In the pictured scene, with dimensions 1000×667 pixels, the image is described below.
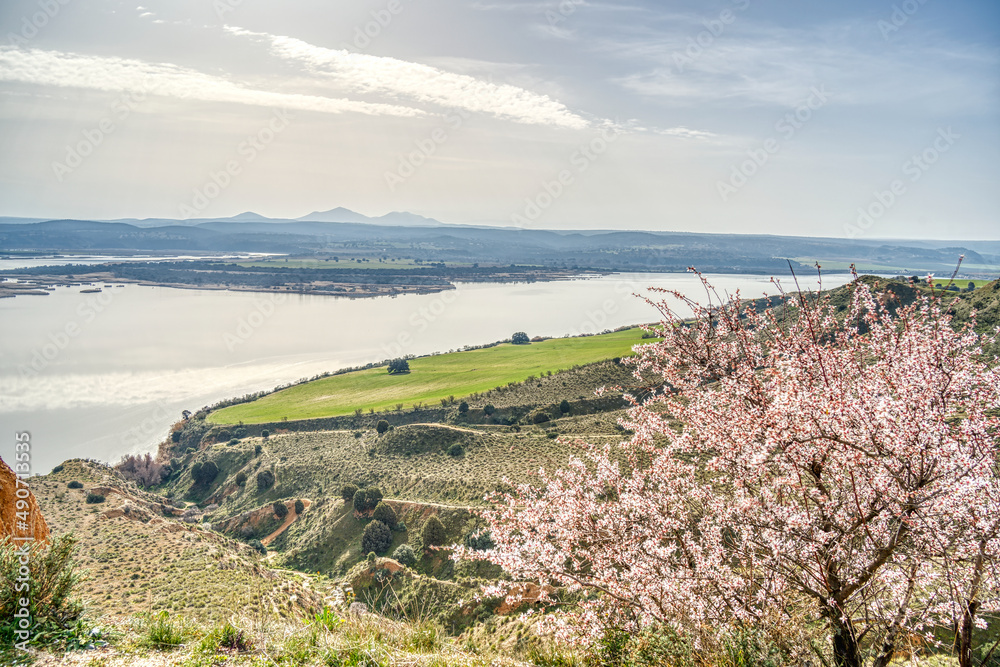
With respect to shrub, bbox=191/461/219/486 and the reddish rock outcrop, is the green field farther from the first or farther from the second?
the reddish rock outcrop

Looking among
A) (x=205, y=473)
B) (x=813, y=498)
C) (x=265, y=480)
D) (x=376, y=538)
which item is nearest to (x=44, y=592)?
(x=813, y=498)

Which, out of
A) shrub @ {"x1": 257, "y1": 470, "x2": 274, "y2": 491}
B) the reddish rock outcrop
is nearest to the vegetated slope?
the reddish rock outcrop

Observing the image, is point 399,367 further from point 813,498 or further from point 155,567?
point 813,498

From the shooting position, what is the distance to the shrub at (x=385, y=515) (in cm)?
1894

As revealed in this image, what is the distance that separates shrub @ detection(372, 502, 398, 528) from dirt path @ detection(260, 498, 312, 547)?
16.5 feet

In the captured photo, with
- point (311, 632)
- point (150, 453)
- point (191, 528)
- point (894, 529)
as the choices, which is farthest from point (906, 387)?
point (150, 453)

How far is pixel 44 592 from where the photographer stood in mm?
4781

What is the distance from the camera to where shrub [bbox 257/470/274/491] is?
87.3 ft

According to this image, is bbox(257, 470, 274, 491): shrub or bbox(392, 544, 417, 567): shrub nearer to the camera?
bbox(392, 544, 417, 567): shrub

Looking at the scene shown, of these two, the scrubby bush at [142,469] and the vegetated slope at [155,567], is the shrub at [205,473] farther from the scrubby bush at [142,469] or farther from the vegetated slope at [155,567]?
the vegetated slope at [155,567]

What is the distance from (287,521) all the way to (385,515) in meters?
6.00

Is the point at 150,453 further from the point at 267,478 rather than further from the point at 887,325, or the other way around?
the point at 887,325

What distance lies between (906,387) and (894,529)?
1.29 metres

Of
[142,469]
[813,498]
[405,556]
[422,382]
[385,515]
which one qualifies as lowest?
[142,469]
